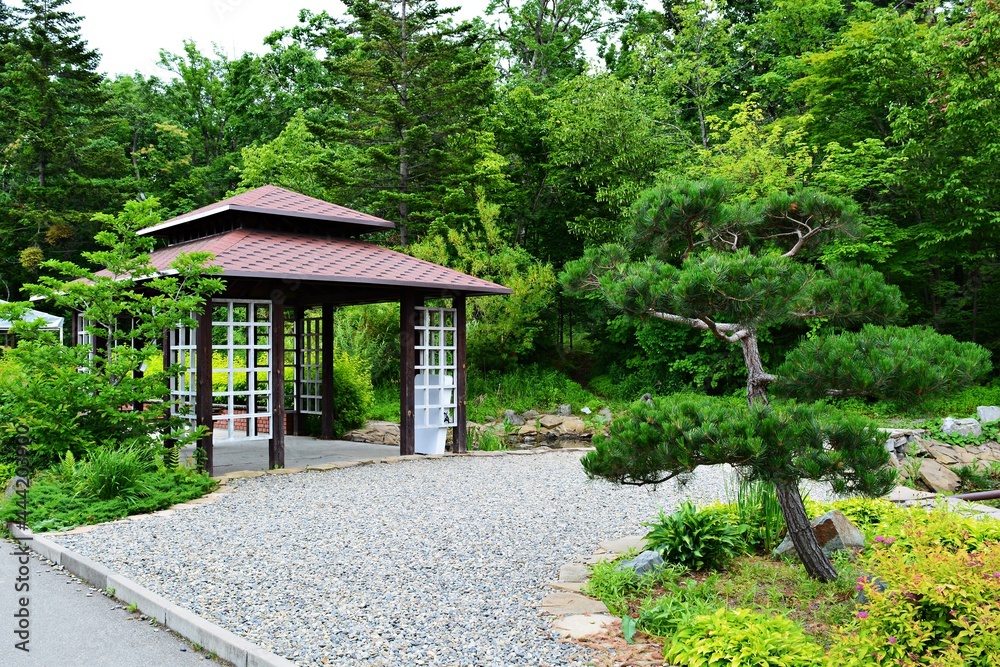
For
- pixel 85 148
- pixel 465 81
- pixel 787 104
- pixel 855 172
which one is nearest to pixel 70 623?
pixel 855 172

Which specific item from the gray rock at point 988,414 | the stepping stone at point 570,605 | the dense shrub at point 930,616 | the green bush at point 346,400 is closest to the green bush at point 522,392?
the green bush at point 346,400

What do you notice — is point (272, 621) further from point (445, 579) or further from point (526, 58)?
point (526, 58)

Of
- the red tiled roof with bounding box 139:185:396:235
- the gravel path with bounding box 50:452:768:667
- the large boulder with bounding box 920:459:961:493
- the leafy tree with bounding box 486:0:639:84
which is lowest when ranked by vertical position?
the large boulder with bounding box 920:459:961:493

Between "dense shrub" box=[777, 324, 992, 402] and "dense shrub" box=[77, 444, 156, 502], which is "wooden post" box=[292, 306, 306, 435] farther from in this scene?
"dense shrub" box=[777, 324, 992, 402]

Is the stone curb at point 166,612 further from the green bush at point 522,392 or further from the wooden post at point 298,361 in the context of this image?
the green bush at point 522,392

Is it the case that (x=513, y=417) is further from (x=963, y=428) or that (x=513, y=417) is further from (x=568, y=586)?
(x=568, y=586)

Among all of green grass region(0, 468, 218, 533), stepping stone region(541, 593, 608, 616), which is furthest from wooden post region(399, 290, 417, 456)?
stepping stone region(541, 593, 608, 616)

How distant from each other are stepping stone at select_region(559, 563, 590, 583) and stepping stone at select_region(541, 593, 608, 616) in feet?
0.97

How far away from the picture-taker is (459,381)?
32.5ft

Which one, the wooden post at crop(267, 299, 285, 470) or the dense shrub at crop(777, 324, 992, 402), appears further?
the wooden post at crop(267, 299, 285, 470)

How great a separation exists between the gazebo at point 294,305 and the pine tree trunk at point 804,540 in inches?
213

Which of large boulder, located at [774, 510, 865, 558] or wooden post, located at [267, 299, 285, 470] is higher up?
wooden post, located at [267, 299, 285, 470]

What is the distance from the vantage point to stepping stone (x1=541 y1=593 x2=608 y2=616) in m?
3.66

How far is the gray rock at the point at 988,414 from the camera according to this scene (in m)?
10.9
